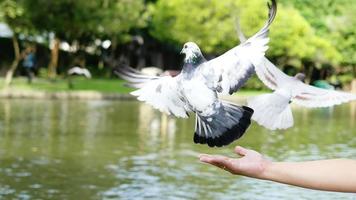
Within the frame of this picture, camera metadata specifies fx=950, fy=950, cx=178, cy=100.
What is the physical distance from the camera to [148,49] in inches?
1975

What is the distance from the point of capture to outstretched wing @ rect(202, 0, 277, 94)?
90.7 inches

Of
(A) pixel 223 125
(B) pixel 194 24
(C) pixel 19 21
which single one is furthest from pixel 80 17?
(A) pixel 223 125

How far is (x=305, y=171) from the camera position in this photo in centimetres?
192

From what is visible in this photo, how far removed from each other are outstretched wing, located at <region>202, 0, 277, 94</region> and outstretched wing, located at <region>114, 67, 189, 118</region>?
4.6 inches

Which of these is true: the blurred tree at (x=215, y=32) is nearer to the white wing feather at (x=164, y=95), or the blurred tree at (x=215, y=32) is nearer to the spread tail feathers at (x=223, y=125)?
the white wing feather at (x=164, y=95)

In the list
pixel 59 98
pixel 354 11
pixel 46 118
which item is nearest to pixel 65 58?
pixel 354 11

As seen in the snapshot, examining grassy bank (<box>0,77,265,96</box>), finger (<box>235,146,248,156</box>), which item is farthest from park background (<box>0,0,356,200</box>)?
finger (<box>235,146,248,156</box>)

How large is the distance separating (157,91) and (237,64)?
0.78 ft

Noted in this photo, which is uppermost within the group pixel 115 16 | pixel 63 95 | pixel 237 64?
pixel 115 16

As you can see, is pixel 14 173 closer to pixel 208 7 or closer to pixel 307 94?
pixel 307 94

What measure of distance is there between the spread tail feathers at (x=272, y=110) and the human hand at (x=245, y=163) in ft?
1.14

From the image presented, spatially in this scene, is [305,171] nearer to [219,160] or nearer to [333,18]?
[219,160]

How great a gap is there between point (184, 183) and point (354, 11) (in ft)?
109

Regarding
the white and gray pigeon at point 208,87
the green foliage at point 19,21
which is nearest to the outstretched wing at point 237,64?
the white and gray pigeon at point 208,87
